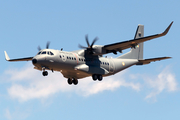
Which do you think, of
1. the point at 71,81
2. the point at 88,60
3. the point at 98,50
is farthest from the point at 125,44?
the point at 71,81

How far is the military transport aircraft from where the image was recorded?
90.6ft

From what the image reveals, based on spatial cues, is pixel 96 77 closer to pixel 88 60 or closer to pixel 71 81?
pixel 88 60

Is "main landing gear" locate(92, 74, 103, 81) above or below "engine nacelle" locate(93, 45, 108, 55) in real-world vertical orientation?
below

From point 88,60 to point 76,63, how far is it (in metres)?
1.74

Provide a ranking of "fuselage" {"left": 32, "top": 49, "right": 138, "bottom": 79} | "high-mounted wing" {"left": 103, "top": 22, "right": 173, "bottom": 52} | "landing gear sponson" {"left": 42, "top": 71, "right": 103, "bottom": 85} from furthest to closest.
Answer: "high-mounted wing" {"left": 103, "top": 22, "right": 173, "bottom": 52} → "landing gear sponson" {"left": 42, "top": 71, "right": 103, "bottom": 85} → "fuselage" {"left": 32, "top": 49, "right": 138, "bottom": 79}

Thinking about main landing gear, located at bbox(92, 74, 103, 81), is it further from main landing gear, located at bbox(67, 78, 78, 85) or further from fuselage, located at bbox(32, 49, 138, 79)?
main landing gear, located at bbox(67, 78, 78, 85)

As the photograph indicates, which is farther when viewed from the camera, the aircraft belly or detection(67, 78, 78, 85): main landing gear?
the aircraft belly

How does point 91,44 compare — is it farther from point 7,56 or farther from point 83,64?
point 7,56

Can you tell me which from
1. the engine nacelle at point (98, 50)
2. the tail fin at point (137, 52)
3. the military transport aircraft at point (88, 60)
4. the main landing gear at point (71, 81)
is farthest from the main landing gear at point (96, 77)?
Answer: the tail fin at point (137, 52)

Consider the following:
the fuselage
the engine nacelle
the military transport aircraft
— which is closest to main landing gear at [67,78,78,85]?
the military transport aircraft

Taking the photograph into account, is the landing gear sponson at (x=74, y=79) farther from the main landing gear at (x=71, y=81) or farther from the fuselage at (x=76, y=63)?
the fuselage at (x=76, y=63)

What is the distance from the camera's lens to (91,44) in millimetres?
30703

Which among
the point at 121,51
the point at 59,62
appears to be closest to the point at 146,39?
the point at 121,51

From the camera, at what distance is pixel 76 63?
29203mm
